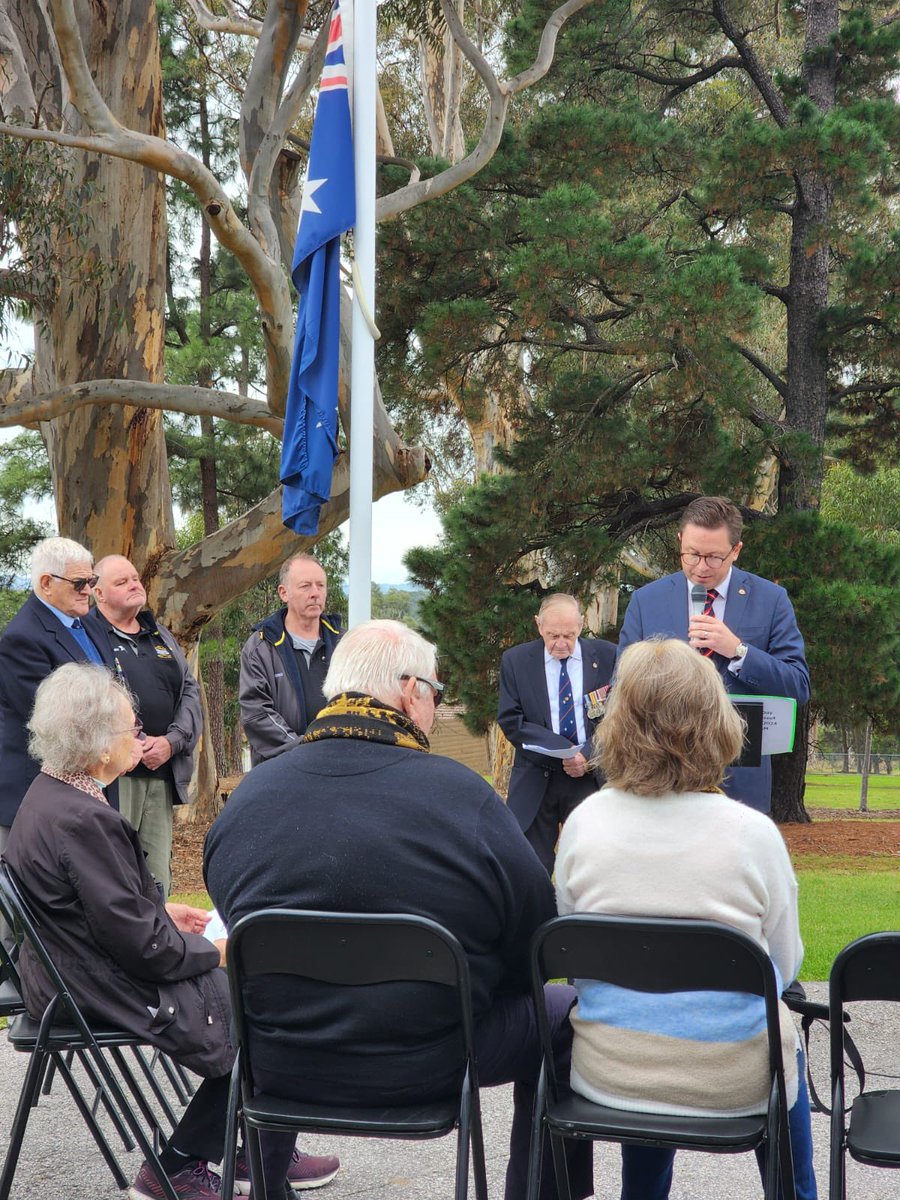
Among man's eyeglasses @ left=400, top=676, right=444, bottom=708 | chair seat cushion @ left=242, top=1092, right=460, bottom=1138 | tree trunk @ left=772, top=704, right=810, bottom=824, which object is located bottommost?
tree trunk @ left=772, top=704, right=810, bottom=824

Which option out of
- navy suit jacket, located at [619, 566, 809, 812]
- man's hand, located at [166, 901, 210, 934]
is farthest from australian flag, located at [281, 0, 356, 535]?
man's hand, located at [166, 901, 210, 934]

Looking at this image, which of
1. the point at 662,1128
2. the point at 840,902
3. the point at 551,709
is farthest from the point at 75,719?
the point at 840,902

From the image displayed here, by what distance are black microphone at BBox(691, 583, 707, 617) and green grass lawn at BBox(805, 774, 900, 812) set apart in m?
18.3

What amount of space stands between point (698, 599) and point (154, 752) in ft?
7.93

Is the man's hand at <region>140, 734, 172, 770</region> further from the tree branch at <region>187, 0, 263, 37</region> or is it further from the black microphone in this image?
the tree branch at <region>187, 0, 263, 37</region>

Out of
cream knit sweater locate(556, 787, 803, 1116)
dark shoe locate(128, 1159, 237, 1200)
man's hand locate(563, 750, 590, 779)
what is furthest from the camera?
man's hand locate(563, 750, 590, 779)

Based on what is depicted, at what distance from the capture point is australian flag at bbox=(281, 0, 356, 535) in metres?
5.43

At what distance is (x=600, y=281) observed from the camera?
38.8 feet

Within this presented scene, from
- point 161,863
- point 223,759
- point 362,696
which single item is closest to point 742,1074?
point 362,696

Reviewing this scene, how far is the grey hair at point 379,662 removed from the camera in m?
2.74

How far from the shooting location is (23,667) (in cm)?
504

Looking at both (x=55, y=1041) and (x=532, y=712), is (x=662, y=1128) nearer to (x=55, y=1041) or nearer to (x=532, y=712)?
(x=55, y=1041)

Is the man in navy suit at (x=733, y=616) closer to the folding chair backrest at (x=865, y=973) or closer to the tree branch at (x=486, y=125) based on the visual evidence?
the folding chair backrest at (x=865, y=973)

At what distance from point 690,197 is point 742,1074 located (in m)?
12.9
